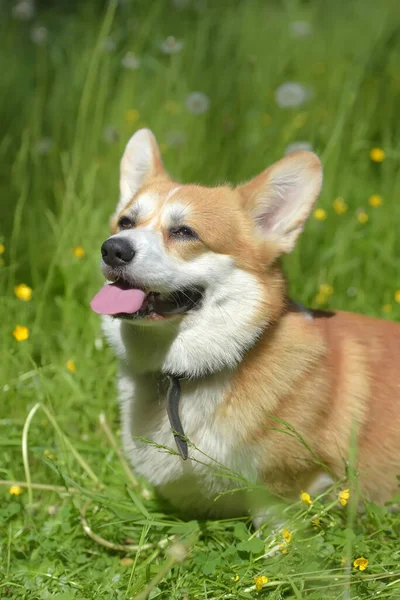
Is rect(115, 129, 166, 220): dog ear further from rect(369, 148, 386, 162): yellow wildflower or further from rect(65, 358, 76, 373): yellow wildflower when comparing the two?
rect(369, 148, 386, 162): yellow wildflower

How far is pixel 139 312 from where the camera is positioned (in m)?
2.13

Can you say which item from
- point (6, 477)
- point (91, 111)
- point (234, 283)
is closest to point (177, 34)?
point (91, 111)

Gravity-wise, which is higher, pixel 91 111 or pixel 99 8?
pixel 99 8

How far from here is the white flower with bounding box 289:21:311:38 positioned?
477 centimetres

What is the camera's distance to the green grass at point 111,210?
2.02 m

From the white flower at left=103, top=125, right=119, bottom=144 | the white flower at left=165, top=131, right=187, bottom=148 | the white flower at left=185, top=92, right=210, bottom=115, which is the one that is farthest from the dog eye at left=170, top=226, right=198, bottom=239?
the white flower at left=185, top=92, right=210, bottom=115

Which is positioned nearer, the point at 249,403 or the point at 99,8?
the point at 249,403

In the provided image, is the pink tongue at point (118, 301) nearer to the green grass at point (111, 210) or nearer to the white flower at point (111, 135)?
the green grass at point (111, 210)

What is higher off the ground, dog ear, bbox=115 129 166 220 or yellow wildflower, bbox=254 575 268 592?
dog ear, bbox=115 129 166 220

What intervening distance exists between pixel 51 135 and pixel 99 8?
2.05m

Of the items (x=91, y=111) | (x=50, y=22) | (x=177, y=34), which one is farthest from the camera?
(x=50, y=22)

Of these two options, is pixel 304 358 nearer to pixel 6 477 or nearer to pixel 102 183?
pixel 6 477

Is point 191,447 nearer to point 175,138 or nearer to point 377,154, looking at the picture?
point 175,138

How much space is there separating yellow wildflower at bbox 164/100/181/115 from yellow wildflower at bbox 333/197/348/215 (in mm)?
1151
